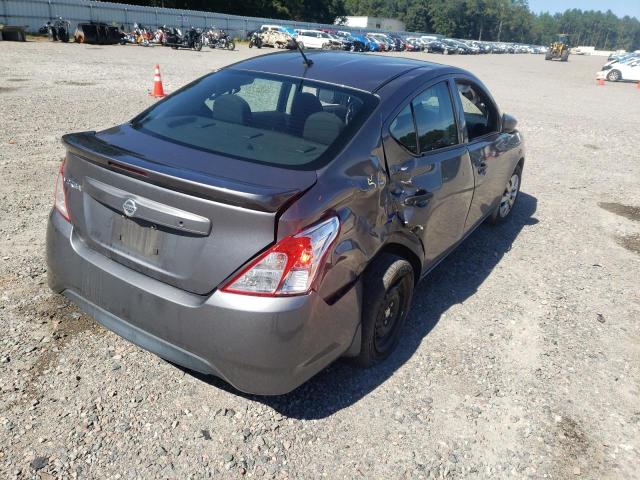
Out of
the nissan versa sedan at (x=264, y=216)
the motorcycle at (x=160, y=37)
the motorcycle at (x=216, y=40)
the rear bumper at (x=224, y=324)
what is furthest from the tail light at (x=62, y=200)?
the motorcycle at (x=216, y=40)

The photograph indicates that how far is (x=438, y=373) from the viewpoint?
3266 millimetres

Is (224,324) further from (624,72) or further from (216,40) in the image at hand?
(216,40)

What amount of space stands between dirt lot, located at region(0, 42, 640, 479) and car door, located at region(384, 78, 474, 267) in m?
0.68

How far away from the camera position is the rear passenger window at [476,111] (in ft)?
14.1

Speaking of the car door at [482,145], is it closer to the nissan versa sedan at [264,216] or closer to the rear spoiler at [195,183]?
the nissan versa sedan at [264,216]

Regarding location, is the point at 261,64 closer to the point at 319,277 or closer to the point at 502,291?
the point at 319,277

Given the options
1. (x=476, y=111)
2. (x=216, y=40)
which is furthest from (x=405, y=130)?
(x=216, y=40)

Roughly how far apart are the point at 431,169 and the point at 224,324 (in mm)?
1829

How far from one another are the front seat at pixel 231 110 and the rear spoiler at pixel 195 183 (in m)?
→ 0.75

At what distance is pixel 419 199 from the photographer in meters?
3.30

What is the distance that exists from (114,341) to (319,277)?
1.59m

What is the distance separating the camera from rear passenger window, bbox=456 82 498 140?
14.1ft

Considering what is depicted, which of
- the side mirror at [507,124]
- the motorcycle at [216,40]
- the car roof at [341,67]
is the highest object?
the motorcycle at [216,40]

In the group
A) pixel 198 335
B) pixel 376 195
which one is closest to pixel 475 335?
pixel 376 195
